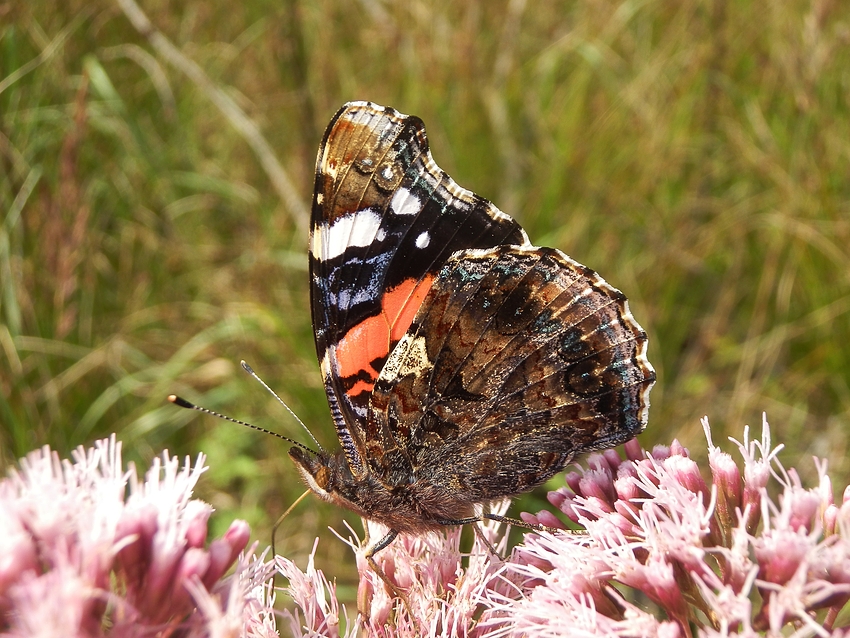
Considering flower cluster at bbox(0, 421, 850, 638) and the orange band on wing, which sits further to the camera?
the orange band on wing

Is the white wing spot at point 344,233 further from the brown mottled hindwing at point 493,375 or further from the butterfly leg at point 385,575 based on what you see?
the butterfly leg at point 385,575

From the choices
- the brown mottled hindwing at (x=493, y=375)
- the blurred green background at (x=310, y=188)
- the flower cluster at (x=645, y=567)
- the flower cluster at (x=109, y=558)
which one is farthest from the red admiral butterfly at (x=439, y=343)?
the blurred green background at (x=310, y=188)

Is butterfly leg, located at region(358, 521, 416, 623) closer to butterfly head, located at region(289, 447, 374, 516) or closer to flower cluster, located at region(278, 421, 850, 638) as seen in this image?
flower cluster, located at region(278, 421, 850, 638)

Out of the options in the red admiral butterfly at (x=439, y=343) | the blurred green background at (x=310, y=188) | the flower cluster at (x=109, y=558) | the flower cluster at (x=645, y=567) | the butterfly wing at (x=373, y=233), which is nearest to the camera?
the flower cluster at (x=109, y=558)

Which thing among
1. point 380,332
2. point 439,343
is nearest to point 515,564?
point 439,343

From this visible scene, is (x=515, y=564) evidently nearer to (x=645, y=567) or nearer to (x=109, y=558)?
(x=645, y=567)

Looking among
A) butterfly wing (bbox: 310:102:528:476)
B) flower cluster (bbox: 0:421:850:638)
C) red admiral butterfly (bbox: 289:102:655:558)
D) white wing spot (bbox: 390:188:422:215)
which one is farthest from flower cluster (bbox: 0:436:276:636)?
white wing spot (bbox: 390:188:422:215)
